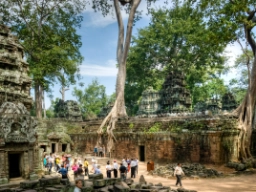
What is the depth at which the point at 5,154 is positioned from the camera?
989cm

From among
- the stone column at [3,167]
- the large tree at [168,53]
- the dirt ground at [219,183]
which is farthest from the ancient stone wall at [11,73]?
the large tree at [168,53]

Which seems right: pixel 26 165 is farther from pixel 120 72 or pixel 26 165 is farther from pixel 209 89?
pixel 209 89

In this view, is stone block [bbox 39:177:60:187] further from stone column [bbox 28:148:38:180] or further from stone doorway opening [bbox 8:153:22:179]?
stone doorway opening [bbox 8:153:22:179]

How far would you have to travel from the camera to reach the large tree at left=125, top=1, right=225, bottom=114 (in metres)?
33.4

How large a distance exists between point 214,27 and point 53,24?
16410mm

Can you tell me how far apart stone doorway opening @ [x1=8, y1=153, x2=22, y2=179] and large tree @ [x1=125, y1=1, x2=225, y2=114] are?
24.5 meters

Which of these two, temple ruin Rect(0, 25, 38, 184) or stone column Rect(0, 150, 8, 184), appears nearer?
stone column Rect(0, 150, 8, 184)

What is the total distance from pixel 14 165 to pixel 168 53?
89.9 feet

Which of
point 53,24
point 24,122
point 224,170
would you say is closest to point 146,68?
point 53,24

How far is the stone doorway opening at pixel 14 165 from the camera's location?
35.1 feet

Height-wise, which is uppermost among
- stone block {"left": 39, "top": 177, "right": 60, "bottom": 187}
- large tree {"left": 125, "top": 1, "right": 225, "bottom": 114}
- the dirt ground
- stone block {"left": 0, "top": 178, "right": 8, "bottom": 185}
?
large tree {"left": 125, "top": 1, "right": 225, "bottom": 114}

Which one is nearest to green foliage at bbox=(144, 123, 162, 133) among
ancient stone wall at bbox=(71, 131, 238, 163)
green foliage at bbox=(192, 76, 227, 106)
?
ancient stone wall at bbox=(71, 131, 238, 163)

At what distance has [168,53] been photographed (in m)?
35.4

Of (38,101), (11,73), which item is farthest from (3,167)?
(38,101)
